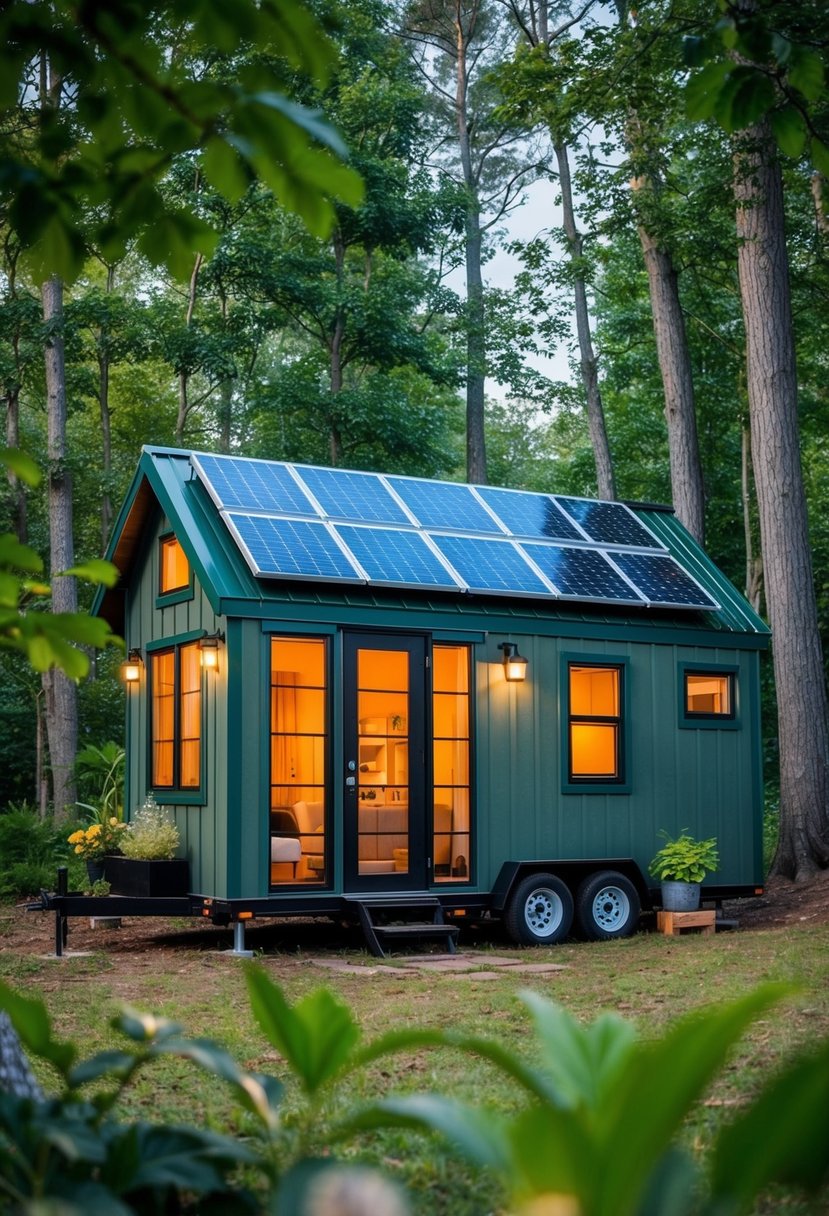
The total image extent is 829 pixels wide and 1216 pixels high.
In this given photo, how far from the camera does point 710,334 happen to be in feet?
67.7

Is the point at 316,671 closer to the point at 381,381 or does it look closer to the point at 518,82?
the point at 518,82

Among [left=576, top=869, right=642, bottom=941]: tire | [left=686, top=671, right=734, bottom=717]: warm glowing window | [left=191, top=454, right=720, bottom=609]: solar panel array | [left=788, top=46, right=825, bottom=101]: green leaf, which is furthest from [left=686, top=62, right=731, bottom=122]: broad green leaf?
[left=686, top=671, right=734, bottom=717]: warm glowing window

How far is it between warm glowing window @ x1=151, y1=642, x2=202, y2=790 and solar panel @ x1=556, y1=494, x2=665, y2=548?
399 centimetres

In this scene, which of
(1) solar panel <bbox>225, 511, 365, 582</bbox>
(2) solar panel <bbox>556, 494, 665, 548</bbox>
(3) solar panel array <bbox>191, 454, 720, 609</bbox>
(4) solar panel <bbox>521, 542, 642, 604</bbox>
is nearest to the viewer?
(1) solar panel <bbox>225, 511, 365, 582</bbox>

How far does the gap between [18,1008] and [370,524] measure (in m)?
9.10

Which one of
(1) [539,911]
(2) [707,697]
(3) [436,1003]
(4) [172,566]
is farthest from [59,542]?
(3) [436,1003]

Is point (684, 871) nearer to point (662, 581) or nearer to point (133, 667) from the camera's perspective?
point (662, 581)

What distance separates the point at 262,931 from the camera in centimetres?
1159

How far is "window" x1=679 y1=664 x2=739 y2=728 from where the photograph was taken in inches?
473

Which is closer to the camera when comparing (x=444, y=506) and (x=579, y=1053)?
(x=579, y=1053)

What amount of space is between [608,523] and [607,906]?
3.73 metres

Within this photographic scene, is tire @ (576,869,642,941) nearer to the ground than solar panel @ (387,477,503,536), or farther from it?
nearer to the ground

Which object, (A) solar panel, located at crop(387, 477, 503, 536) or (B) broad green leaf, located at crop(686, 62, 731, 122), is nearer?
(B) broad green leaf, located at crop(686, 62, 731, 122)

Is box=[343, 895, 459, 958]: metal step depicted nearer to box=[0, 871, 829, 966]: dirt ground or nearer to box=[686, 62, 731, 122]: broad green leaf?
box=[0, 871, 829, 966]: dirt ground
